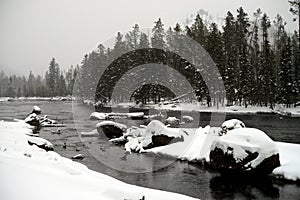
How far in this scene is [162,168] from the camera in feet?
56.5

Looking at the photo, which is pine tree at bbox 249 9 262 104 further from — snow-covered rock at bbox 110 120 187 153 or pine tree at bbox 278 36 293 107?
snow-covered rock at bbox 110 120 187 153

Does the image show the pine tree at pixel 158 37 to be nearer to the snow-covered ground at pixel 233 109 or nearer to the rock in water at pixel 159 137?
the snow-covered ground at pixel 233 109

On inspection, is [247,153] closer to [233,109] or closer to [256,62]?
[233,109]

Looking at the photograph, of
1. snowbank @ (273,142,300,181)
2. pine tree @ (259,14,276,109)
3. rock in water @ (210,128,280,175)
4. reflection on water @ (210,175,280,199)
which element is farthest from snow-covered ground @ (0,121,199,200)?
pine tree @ (259,14,276,109)

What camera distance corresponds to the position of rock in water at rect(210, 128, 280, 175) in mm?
15289

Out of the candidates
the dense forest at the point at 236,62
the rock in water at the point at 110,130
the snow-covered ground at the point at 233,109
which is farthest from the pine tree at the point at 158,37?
the rock in water at the point at 110,130

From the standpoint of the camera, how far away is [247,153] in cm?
1542

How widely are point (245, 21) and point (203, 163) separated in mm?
45386

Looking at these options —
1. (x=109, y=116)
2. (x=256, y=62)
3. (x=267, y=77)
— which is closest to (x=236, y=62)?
(x=256, y=62)

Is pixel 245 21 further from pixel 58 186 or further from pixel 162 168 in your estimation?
pixel 58 186

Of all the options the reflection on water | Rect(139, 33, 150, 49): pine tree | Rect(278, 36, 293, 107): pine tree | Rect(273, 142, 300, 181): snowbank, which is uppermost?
Rect(139, 33, 150, 49): pine tree

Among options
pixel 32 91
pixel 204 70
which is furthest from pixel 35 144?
pixel 32 91

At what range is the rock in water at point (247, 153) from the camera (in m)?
15.3

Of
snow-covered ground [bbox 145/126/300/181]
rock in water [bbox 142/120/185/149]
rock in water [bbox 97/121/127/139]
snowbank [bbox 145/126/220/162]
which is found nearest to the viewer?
snow-covered ground [bbox 145/126/300/181]
